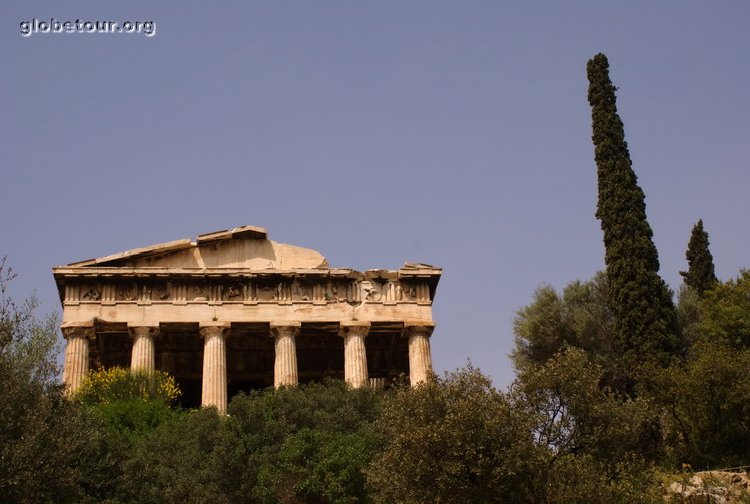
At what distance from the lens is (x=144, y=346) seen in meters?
40.3

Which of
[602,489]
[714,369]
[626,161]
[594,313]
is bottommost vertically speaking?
[602,489]

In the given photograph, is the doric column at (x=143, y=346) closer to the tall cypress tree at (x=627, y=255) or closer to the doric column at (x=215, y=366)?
the doric column at (x=215, y=366)

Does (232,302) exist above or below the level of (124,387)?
above

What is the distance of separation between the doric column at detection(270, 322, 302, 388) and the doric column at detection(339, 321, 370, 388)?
166 centimetres

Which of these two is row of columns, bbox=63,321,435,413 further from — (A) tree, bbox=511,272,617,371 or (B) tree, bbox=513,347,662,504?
(B) tree, bbox=513,347,662,504

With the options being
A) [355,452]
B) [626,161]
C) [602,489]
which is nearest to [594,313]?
[626,161]

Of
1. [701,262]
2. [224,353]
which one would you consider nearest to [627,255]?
[701,262]

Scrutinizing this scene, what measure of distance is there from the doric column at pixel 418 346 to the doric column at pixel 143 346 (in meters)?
8.56

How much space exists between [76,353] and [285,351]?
6.82 meters

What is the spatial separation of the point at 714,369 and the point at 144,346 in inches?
741

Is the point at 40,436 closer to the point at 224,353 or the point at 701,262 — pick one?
the point at 224,353

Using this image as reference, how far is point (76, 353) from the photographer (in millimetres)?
39688

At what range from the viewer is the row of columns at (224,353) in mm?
39781

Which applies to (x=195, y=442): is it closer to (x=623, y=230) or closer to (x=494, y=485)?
(x=494, y=485)
